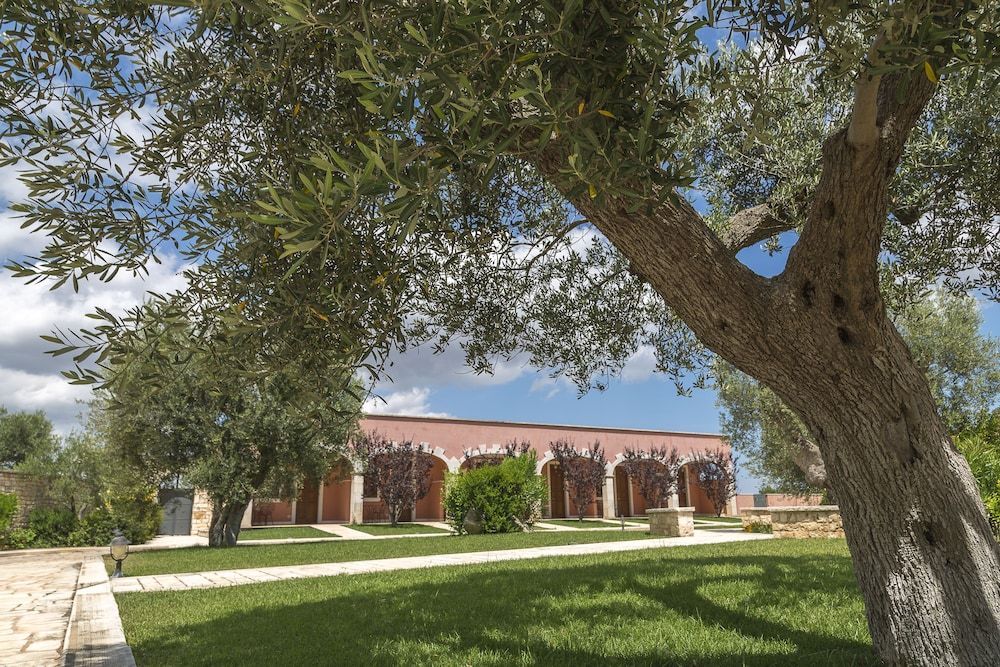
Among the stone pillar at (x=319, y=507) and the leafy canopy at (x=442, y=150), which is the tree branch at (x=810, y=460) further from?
the stone pillar at (x=319, y=507)

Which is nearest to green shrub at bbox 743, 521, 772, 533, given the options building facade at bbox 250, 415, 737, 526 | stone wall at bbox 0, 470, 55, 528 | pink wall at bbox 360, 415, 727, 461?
building facade at bbox 250, 415, 737, 526

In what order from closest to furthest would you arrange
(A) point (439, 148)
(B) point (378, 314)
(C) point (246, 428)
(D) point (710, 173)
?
(A) point (439, 148), (B) point (378, 314), (D) point (710, 173), (C) point (246, 428)

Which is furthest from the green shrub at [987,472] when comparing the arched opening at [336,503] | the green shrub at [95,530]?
the arched opening at [336,503]

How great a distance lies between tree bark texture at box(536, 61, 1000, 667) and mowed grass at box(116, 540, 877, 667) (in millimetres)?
790

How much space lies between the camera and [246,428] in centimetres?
1589

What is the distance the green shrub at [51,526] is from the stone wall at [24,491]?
0.98 ft

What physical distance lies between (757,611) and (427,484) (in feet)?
73.4

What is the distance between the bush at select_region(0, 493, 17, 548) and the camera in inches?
720

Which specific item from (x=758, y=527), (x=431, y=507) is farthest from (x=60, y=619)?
(x=431, y=507)

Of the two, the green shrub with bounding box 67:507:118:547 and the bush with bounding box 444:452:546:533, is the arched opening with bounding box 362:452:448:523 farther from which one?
the green shrub with bounding box 67:507:118:547

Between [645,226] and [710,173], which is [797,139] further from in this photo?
[645,226]

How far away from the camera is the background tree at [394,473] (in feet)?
85.0

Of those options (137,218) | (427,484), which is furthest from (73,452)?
(137,218)

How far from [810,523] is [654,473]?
52.5ft
